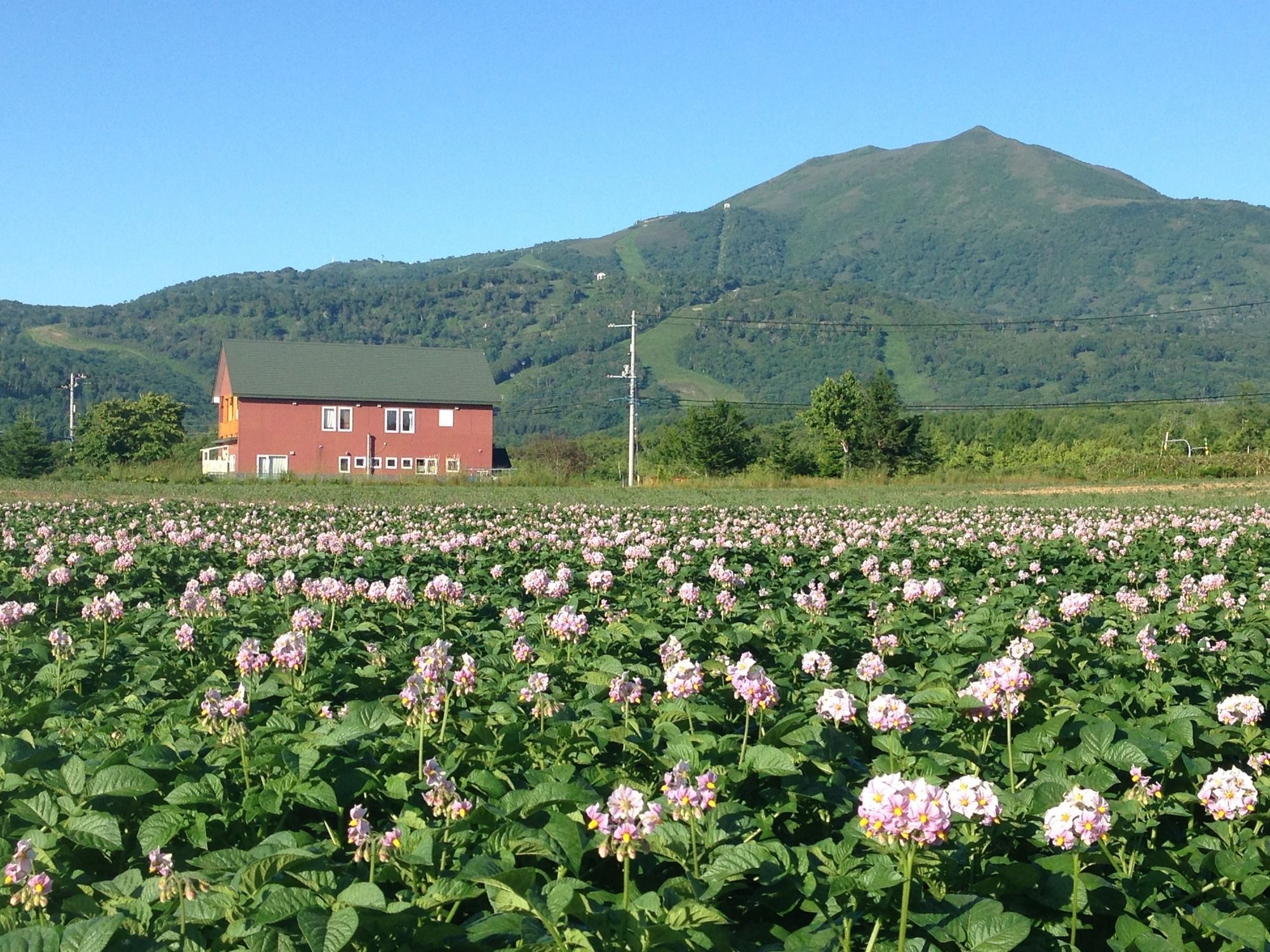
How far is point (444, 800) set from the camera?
3795 millimetres

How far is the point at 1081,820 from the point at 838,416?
71996 millimetres

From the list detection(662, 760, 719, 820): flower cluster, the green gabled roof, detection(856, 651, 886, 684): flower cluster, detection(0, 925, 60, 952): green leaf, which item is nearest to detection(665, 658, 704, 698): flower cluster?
detection(856, 651, 886, 684): flower cluster

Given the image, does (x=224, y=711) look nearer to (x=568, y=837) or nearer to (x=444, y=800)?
(x=444, y=800)

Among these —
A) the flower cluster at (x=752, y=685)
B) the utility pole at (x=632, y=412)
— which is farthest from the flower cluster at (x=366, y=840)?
the utility pole at (x=632, y=412)

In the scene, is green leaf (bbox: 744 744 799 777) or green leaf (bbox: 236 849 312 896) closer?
green leaf (bbox: 236 849 312 896)

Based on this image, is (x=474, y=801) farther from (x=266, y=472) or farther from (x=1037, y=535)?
(x=266, y=472)

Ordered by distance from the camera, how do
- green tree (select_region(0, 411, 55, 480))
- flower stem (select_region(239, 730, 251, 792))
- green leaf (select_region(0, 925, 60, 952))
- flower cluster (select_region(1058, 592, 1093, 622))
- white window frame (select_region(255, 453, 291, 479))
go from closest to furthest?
green leaf (select_region(0, 925, 60, 952)) < flower stem (select_region(239, 730, 251, 792)) < flower cluster (select_region(1058, 592, 1093, 622)) < green tree (select_region(0, 411, 55, 480)) < white window frame (select_region(255, 453, 291, 479))

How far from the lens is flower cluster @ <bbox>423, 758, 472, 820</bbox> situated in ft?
12.3

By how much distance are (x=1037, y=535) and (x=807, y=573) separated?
6.17 meters

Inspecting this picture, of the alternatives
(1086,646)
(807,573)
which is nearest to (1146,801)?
(1086,646)

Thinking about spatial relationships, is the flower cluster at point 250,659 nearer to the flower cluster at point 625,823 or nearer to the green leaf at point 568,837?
the green leaf at point 568,837

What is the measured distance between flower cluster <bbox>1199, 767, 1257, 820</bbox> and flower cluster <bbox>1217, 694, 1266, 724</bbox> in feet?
3.58

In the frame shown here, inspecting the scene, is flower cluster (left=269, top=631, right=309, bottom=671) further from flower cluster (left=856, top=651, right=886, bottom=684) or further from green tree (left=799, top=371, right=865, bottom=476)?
green tree (left=799, top=371, right=865, bottom=476)

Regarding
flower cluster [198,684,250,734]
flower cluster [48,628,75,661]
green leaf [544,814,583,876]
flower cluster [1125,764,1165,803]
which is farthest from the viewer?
flower cluster [48,628,75,661]
